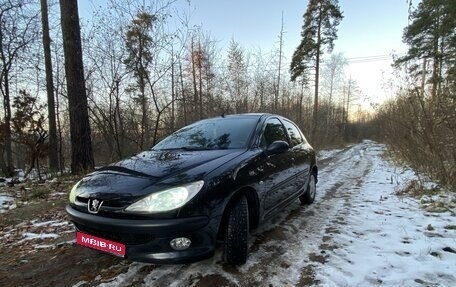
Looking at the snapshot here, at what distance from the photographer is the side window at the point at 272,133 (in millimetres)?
4336

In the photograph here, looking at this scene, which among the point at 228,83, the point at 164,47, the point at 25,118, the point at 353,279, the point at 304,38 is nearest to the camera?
the point at 353,279

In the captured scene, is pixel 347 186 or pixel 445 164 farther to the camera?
pixel 347 186

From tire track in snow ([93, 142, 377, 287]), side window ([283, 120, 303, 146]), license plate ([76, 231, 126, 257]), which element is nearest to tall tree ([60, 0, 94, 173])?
side window ([283, 120, 303, 146])

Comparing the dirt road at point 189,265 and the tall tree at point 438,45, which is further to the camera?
the tall tree at point 438,45

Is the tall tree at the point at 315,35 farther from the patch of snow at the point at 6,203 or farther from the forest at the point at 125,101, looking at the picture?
the patch of snow at the point at 6,203

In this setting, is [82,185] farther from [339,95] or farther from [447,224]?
[339,95]

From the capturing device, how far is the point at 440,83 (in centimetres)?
742

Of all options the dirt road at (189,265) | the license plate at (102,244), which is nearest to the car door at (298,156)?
the dirt road at (189,265)

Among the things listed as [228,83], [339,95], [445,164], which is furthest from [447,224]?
[339,95]

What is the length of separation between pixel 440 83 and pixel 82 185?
24.7ft

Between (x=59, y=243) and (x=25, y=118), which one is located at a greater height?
(x=25, y=118)

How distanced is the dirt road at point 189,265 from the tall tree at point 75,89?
3.67 metres

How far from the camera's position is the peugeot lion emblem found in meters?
2.92

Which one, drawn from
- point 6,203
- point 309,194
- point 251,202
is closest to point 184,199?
point 251,202
